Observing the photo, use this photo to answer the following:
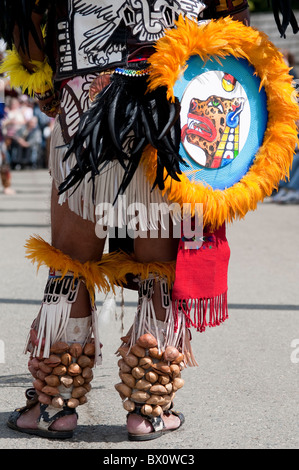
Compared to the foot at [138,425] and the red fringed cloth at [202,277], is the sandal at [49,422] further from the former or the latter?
the red fringed cloth at [202,277]

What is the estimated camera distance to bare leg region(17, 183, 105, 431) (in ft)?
8.39

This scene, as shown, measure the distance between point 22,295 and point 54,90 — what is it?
2.44m

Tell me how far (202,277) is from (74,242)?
1.36 feet

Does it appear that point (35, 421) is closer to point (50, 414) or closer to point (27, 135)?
point (50, 414)

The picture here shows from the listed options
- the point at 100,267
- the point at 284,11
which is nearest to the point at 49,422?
the point at 100,267

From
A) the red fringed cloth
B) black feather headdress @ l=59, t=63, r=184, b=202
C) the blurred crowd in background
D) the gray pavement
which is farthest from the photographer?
the blurred crowd in background

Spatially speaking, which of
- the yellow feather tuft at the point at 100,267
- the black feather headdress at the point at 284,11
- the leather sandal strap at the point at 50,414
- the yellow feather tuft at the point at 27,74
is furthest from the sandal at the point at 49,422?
the black feather headdress at the point at 284,11

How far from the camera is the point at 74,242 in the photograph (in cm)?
258

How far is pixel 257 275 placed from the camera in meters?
5.62

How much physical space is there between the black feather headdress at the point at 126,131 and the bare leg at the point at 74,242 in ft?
0.60

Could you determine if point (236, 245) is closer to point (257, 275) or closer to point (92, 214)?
point (257, 275)

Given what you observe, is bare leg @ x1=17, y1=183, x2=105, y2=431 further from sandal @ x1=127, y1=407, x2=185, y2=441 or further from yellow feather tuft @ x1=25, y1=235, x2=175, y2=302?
sandal @ x1=127, y1=407, x2=185, y2=441

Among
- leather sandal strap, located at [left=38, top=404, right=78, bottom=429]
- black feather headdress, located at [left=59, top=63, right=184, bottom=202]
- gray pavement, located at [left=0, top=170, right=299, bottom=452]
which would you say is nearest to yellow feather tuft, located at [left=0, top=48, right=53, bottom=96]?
black feather headdress, located at [left=59, top=63, right=184, bottom=202]

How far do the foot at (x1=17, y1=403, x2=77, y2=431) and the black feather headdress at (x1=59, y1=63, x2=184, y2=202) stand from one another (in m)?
0.74
